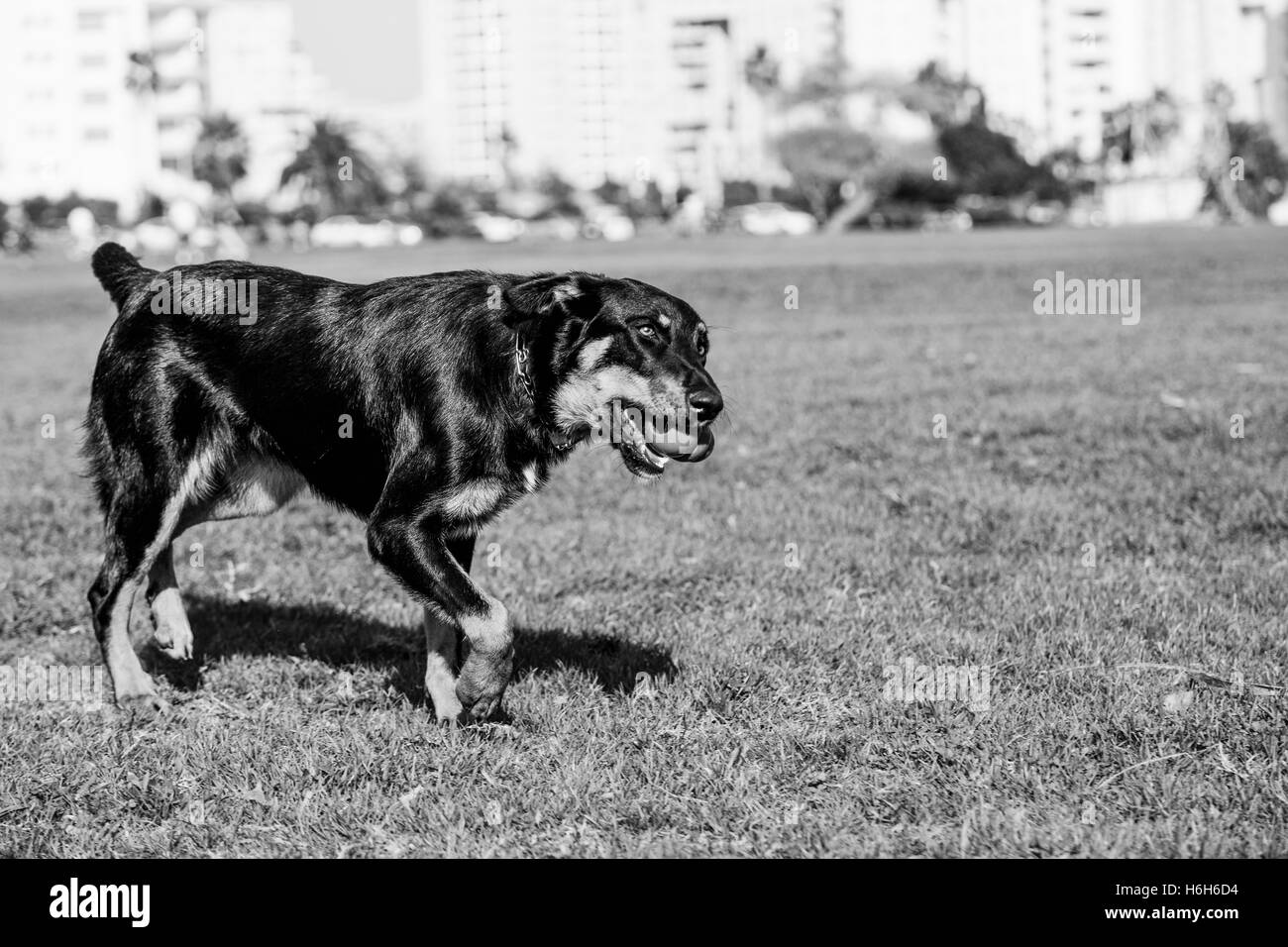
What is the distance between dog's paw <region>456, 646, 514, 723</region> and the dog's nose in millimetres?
1108

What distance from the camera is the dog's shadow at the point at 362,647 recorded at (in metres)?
6.10

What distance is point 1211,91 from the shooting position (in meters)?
106

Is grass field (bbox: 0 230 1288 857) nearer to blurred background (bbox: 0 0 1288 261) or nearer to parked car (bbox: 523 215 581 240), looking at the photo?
blurred background (bbox: 0 0 1288 261)

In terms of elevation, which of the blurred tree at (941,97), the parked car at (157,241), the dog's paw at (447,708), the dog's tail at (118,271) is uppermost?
the blurred tree at (941,97)

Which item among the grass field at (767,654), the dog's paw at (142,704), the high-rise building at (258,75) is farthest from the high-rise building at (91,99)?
the dog's paw at (142,704)

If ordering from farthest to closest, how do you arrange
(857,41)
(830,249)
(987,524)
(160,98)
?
(857,41), (160,98), (830,249), (987,524)

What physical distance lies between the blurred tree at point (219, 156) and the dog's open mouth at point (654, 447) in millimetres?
109632

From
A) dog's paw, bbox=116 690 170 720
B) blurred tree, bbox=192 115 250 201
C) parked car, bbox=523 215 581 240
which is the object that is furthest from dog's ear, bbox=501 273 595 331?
blurred tree, bbox=192 115 250 201

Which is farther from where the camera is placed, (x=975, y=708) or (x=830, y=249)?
(x=830, y=249)

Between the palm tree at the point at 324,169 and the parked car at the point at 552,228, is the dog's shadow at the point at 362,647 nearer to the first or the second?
the parked car at the point at 552,228

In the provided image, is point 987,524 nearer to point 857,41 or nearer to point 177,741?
point 177,741

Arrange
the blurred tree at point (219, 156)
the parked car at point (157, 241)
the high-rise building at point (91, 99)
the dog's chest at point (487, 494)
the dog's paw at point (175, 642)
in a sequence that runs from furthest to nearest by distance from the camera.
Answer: the high-rise building at point (91, 99) < the blurred tree at point (219, 156) < the parked car at point (157, 241) < the dog's paw at point (175, 642) < the dog's chest at point (487, 494)

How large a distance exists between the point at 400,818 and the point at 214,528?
15.6ft
